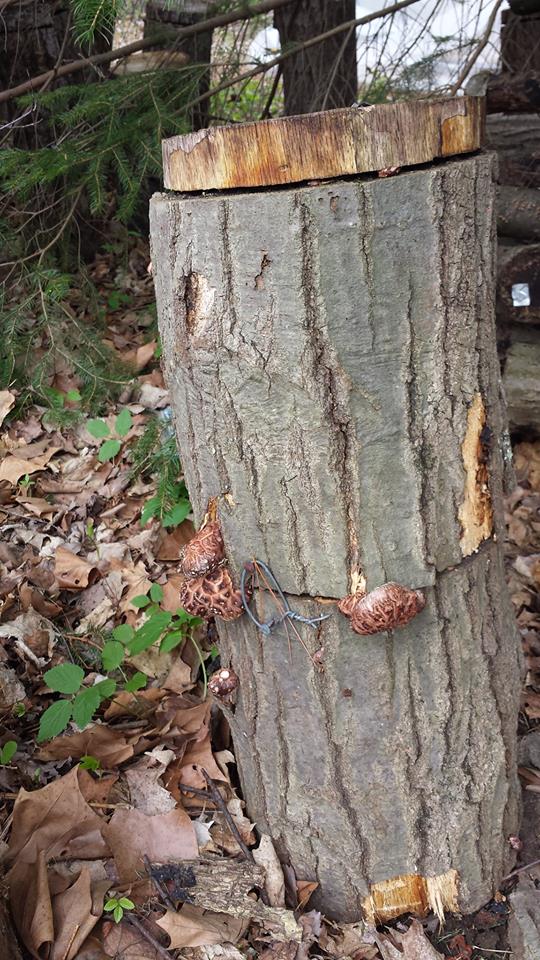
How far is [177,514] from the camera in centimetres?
304

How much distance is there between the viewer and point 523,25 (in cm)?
440

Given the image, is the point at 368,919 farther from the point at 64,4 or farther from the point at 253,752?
the point at 64,4

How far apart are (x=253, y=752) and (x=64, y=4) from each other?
3731 millimetres

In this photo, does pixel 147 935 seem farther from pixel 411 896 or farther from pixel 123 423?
pixel 123 423

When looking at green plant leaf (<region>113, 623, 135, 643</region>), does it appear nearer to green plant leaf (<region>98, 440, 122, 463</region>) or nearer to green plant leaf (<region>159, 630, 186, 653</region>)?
green plant leaf (<region>159, 630, 186, 653</region>)

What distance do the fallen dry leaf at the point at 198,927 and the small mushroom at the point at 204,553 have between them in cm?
91

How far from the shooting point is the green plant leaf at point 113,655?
248 centimetres

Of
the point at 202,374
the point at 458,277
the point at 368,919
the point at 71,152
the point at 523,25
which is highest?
the point at 523,25

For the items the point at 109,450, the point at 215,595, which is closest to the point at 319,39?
the point at 109,450

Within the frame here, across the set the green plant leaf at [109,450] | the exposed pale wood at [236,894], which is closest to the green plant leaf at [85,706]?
the exposed pale wood at [236,894]

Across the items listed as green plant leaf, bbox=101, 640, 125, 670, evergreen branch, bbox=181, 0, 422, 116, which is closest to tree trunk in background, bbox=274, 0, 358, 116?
evergreen branch, bbox=181, 0, 422, 116

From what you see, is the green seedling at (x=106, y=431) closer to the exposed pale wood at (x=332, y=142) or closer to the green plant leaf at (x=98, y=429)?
the green plant leaf at (x=98, y=429)

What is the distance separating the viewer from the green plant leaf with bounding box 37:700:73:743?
2.28 metres

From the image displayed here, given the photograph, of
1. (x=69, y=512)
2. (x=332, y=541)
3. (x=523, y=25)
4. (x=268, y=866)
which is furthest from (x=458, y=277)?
(x=523, y=25)
